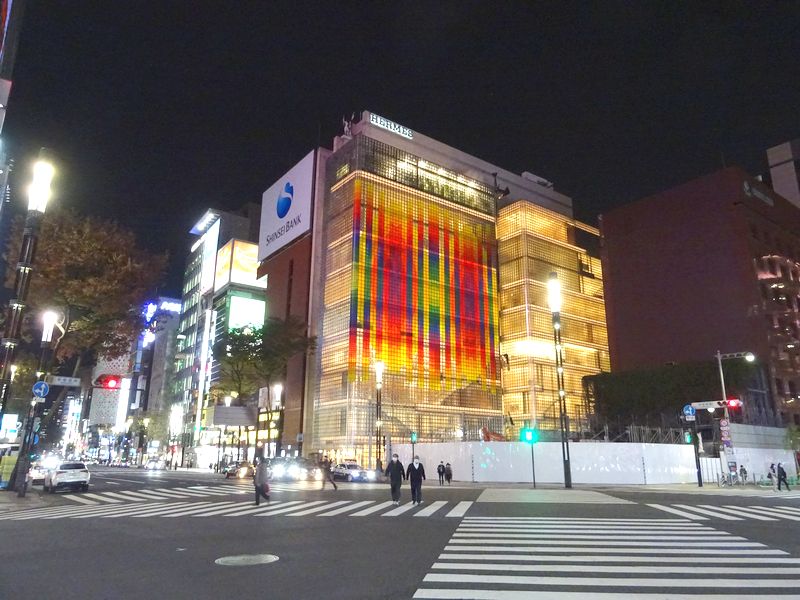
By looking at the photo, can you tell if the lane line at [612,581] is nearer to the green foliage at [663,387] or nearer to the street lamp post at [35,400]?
the street lamp post at [35,400]

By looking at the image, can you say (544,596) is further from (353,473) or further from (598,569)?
(353,473)

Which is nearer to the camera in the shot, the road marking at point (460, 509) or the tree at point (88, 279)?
the road marking at point (460, 509)

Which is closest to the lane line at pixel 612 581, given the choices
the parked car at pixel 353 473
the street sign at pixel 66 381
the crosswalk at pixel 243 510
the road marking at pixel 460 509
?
the crosswalk at pixel 243 510

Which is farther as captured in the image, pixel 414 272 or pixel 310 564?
pixel 414 272

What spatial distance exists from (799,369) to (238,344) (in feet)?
195

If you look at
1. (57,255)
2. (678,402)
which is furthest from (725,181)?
(57,255)

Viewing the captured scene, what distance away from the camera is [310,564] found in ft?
27.4

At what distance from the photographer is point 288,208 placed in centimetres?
7800

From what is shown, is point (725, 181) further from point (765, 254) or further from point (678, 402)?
point (678, 402)

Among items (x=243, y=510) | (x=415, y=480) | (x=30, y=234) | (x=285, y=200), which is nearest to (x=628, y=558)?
(x=415, y=480)

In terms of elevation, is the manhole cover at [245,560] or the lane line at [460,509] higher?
the manhole cover at [245,560]

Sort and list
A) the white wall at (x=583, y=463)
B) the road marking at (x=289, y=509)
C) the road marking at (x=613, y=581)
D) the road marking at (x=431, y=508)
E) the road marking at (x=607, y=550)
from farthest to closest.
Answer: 1. the white wall at (x=583, y=463)
2. the road marking at (x=289, y=509)
3. the road marking at (x=431, y=508)
4. the road marking at (x=607, y=550)
5. the road marking at (x=613, y=581)

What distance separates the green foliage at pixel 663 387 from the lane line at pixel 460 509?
41534 mm

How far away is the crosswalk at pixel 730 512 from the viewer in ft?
49.9
